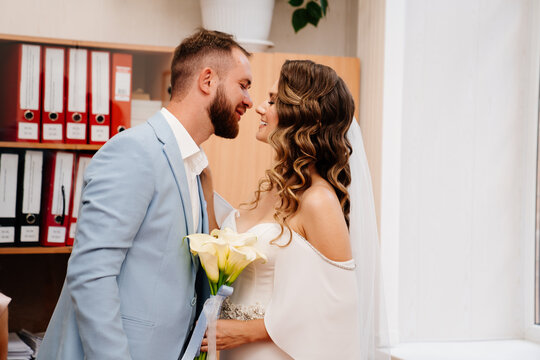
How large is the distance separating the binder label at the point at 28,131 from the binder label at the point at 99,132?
0.23 metres

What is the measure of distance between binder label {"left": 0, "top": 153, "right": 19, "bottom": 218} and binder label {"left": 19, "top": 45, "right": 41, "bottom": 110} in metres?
0.23

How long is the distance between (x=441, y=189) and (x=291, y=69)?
4.29 ft

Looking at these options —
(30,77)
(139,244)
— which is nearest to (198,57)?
(139,244)

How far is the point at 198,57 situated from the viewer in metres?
1.71

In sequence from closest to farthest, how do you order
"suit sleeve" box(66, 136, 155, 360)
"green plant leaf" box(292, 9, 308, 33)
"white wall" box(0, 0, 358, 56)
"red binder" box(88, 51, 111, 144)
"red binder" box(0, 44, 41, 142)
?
"suit sleeve" box(66, 136, 155, 360), "red binder" box(0, 44, 41, 142), "red binder" box(88, 51, 111, 144), "white wall" box(0, 0, 358, 56), "green plant leaf" box(292, 9, 308, 33)

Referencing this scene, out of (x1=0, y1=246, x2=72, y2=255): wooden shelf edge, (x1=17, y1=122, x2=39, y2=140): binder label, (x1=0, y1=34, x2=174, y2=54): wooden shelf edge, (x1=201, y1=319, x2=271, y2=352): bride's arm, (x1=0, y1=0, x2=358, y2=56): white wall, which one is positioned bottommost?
(x1=201, y1=319, x2=271, y2=352): bride's arm

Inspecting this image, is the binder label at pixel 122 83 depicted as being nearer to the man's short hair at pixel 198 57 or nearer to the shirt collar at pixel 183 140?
the man's short hair at pixel 198 57

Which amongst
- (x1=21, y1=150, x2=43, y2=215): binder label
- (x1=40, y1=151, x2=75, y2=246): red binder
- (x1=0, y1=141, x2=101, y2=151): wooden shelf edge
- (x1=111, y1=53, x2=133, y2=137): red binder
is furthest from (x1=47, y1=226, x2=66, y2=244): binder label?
(x1=111, y1=53, x2=133, y2=137): red binder

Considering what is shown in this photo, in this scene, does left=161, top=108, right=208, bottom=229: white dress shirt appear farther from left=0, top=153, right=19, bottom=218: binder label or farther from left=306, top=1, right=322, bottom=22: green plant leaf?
left=306, top=1, right=322, bottom=22: green plant leaf

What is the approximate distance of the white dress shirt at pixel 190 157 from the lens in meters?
1.61

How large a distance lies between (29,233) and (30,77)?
2.20 ft

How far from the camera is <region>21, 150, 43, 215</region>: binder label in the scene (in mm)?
2381

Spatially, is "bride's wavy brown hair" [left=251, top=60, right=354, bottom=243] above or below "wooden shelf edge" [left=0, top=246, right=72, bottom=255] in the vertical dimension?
above

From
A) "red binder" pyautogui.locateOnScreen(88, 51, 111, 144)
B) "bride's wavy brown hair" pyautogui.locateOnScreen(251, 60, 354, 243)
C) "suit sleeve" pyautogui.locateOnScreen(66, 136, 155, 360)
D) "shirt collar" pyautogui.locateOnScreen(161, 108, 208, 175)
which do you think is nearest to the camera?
"suit sleeve" pyautogui.locateOnScreen(66, 136, 155, 360)
